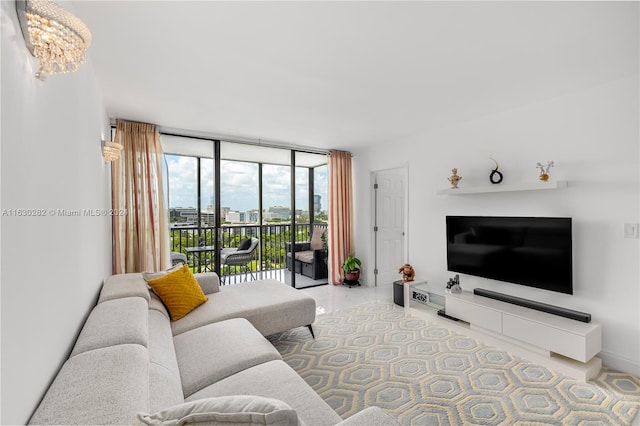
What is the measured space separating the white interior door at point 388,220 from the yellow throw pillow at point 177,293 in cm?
325

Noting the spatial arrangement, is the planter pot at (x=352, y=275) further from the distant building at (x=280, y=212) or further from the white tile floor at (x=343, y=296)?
the distant building at (x=280, y=212)

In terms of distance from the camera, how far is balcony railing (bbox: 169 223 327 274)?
4.43m

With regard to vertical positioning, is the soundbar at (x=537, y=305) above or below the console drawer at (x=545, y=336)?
above

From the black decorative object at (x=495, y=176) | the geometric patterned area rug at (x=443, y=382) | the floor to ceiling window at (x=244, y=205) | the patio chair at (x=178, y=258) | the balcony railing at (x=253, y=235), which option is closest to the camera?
the geometric patterned area rug at (x=443, y=382)

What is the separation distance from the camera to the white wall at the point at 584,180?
95.6 inches

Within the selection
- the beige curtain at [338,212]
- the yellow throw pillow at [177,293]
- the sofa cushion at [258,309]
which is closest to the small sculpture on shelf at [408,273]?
the beige curtain at [338,212]

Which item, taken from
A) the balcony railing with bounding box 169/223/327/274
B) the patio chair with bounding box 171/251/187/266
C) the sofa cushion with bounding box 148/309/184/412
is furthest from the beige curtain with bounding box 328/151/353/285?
the sofa cushion with bounding box 148/309/184/412

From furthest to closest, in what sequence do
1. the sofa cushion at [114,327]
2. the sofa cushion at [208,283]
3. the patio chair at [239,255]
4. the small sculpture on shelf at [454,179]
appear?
the patio chair at [239,255] < the small sculpture on shelf at [454,179] < the sofa cushion at [208,283] < the sofa cushion at [114,327]

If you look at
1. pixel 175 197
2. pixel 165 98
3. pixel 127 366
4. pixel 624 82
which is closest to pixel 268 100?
pixel 165 98

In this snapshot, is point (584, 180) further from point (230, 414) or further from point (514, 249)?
point (230, 414)

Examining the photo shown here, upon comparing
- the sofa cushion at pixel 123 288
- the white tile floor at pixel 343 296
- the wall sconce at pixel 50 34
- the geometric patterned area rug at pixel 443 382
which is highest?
the wall sconce at pixel 50 34

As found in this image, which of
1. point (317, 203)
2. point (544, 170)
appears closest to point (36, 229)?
point (544, 170)

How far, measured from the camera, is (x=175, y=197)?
4004 mm

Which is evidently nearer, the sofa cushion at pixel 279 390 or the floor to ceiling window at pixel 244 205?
the sofa cushion at pixel 279 390
